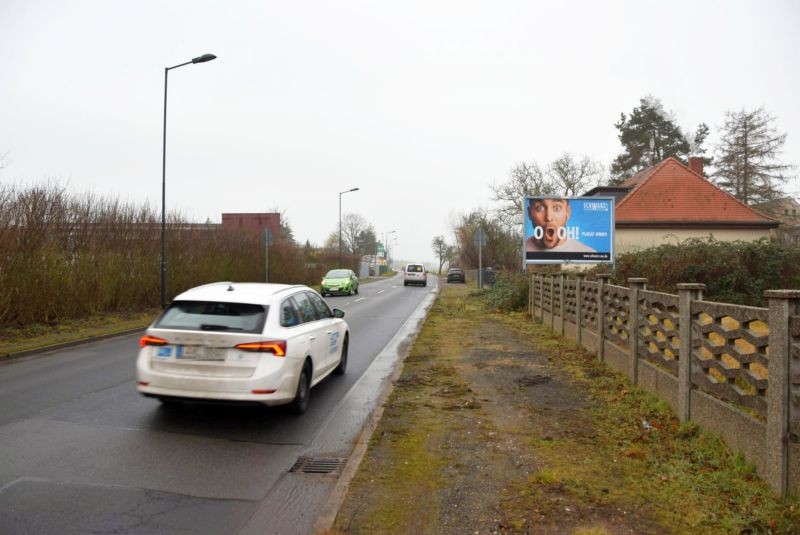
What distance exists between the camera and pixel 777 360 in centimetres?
396

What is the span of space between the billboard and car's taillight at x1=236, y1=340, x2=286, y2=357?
47.5 ft

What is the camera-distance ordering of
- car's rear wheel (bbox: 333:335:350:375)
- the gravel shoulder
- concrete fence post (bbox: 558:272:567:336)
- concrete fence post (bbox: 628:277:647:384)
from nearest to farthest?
the gravel shoulder
concrete fence post (bbox: 628:277:647:384)
car's rear wheel (bbox: 333:335:350:375)
concrete fence post (bbox: 558:272:567:336)

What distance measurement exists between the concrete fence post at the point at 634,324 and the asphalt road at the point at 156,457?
3.42 metres

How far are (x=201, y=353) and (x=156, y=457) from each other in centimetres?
118

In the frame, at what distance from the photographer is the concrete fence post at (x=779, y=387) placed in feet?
12.5

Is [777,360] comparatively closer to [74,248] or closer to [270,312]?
[270,312]

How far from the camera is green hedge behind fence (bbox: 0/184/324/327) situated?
46.2 feet

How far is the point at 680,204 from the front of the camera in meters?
34.8

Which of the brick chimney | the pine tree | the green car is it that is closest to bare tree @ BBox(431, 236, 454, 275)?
the pine tree

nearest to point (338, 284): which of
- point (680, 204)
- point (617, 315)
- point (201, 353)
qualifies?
point (680, 204)

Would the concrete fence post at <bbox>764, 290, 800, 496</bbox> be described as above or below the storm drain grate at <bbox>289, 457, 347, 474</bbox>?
above

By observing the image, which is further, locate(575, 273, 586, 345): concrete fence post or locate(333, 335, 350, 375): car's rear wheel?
locate(575, 273, 586, 345): concrete fence post

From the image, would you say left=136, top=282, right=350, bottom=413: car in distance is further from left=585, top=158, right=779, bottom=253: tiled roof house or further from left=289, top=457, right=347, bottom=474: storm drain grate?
left=585, top=158, right=779, bottom=253: tiled roof house

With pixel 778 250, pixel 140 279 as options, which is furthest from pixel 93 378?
pixel 778 250
